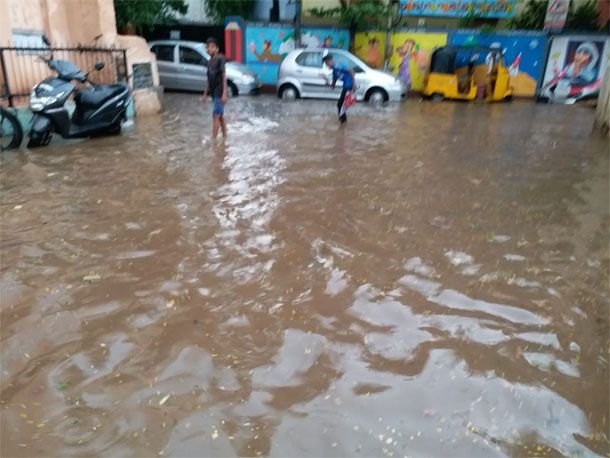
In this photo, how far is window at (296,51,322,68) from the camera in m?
15.7

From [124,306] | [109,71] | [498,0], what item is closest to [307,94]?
[109,71]

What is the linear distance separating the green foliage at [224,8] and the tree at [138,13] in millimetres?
1880

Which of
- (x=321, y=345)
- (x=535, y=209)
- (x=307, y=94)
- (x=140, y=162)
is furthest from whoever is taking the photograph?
(x=307, y=94)

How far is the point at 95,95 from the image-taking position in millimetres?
8211

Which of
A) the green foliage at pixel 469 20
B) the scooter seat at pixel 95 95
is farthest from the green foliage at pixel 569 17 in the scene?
the scooter seat at pixel 95 95

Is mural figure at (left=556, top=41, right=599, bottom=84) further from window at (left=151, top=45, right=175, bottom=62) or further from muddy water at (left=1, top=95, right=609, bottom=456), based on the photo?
muddy water at (left=1, top=95, right=609, bottom=456)

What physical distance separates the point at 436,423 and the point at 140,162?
18.8 feet

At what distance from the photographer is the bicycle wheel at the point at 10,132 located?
7.37m

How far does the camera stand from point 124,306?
132 inches

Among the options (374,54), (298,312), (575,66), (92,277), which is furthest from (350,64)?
(298,312)

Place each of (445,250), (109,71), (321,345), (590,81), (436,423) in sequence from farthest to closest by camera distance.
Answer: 1. (590,81)
2. (109,71)
3. (445,250)
4. (321,345)
5. (436,423)

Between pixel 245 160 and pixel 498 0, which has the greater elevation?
pixel 498 0

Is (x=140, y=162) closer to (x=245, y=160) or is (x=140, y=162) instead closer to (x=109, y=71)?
(x=245, y=160)

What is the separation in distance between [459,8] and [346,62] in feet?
22.3
